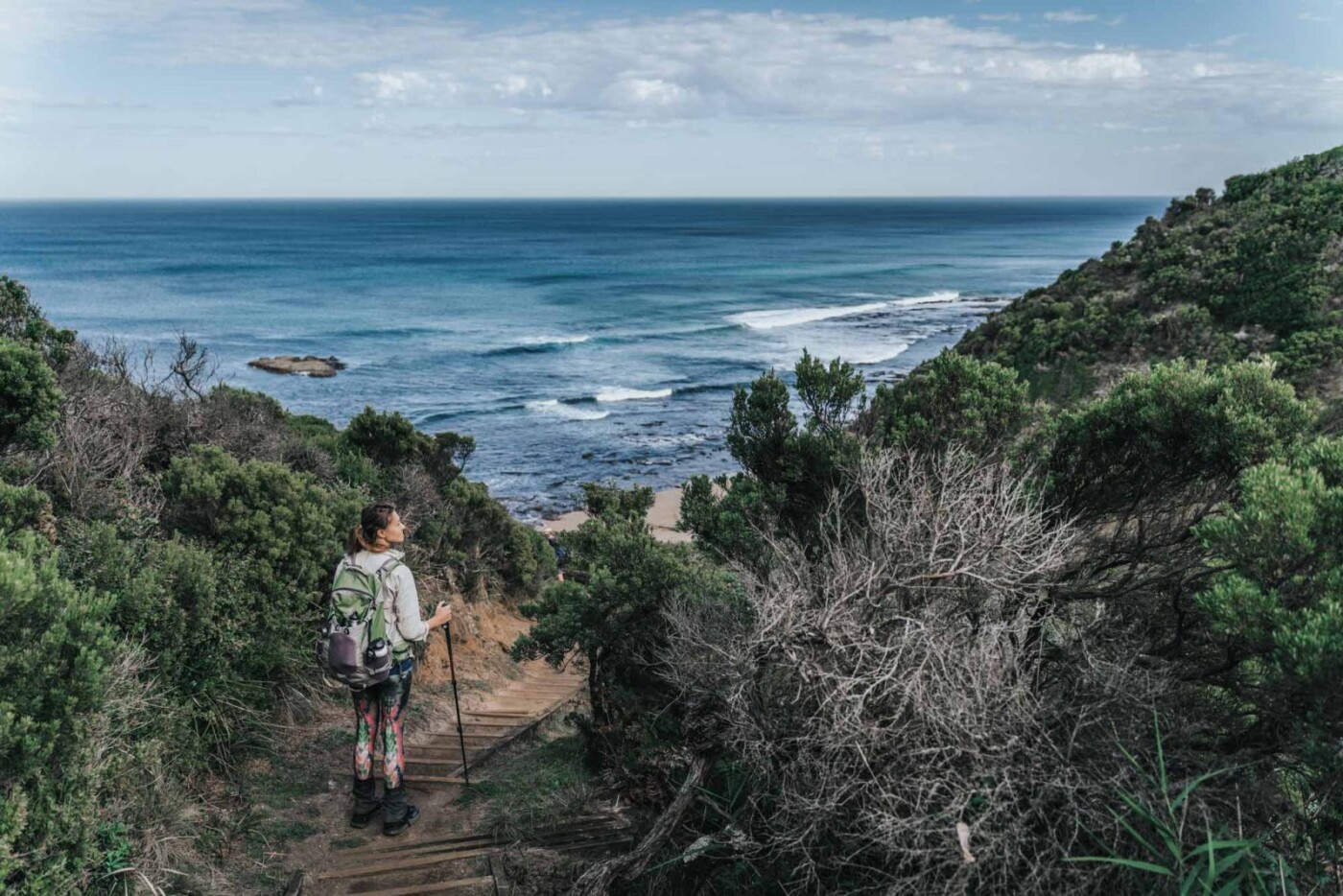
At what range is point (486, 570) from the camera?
1503 centimetres

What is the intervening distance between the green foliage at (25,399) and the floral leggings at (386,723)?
4.58 metres

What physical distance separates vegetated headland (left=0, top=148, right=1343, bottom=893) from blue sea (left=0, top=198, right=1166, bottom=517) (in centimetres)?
2101

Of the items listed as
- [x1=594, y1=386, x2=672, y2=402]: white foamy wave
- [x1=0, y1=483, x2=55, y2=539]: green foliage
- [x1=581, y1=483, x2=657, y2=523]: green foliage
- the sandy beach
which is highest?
[x1=0, y1=483, x2=55, y2=539]: green foliage

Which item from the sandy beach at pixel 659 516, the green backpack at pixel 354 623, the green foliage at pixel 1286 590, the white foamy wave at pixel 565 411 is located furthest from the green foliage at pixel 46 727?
the white foamy wave at pixel 565 411

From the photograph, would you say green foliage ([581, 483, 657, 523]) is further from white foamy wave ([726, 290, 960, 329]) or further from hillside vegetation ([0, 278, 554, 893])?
white foamy wave ([726, 290, 960, 329])

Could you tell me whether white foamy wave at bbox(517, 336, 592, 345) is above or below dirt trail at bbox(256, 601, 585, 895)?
above

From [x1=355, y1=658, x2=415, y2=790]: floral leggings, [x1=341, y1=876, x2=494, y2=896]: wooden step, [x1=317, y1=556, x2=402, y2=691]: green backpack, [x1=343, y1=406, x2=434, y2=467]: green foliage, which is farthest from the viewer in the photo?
[x1=343, y1=406, x2=434, y2=467]: green foliage

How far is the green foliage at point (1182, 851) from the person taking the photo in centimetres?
353

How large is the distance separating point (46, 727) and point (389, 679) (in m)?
2.08

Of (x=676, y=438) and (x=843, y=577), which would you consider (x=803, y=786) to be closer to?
(x=843, y=577)

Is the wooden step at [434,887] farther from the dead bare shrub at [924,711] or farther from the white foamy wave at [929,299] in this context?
the white foamy wave at [929,299]

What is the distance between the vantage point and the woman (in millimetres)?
5887

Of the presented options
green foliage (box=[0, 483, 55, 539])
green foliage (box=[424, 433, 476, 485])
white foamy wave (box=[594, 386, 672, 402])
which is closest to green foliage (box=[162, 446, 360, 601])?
green foliage (box=[0, 483, 55, 539])

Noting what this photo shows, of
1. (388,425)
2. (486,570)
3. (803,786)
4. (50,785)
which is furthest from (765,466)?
(388,425)
